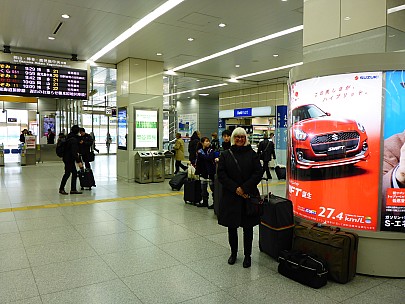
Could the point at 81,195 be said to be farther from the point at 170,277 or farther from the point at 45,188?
the point at 170,277

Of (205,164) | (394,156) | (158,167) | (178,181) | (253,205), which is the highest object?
(394,156)

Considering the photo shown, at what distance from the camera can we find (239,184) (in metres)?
3.67

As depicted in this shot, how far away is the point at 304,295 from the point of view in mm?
3092

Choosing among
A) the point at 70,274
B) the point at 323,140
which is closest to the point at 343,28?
the point at 323,140

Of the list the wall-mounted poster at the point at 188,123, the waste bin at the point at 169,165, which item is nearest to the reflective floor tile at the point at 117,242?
the waste bin at the point at 169,165

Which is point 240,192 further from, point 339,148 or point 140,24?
point 140,24

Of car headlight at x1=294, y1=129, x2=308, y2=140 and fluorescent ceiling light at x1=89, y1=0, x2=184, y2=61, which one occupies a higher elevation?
fluorescent ceiling light at x1=89, y1=0, x2=184, y2=61

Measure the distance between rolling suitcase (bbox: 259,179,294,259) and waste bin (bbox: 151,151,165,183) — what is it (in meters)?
6.49

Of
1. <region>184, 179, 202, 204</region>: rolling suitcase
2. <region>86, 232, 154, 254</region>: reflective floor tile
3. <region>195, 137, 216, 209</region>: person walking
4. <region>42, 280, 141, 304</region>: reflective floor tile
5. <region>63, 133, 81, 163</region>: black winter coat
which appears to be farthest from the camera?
<region>63, 133, 81, 163</region>: black winter coat

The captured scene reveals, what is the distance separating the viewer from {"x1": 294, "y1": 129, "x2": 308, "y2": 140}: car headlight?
12.6 feet

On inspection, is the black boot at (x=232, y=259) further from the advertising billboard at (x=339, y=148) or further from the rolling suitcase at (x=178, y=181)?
the rolling suitcase at (x=178, y=181)

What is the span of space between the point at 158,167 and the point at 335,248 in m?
7.37

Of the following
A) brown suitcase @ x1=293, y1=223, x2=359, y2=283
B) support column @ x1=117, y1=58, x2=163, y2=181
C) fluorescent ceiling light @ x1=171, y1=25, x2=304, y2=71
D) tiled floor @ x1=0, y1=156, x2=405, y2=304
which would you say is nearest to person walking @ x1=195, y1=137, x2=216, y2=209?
tiled floor @ x1=0, y1=156, x2=405, y2=304

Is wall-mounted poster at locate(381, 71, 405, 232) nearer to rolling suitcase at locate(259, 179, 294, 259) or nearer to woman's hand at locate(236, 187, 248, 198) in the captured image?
rolling suitcase at locate(259, 179, 294, 259)
